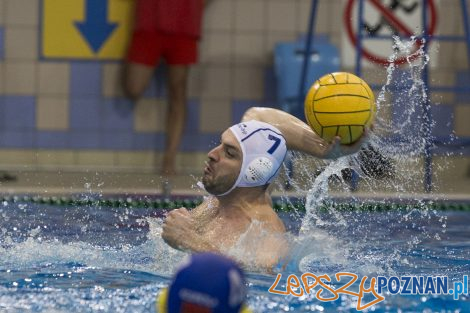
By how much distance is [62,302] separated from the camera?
2.70m

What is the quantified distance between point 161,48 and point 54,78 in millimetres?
877

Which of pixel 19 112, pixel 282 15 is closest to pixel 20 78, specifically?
pixel 19 112

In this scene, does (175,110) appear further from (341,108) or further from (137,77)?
(341,108)

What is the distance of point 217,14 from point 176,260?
4342 mm

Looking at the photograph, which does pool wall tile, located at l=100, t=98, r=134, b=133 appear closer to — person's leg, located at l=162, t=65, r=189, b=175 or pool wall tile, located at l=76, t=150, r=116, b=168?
pool wall tile, located at l=76, t=150, r=116, b=168

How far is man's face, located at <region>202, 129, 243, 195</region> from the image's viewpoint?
126 inches

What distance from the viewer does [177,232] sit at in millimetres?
3020

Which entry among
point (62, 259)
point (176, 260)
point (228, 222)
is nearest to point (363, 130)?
point (228, 222)

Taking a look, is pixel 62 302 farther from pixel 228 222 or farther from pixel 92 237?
pixel 92 237

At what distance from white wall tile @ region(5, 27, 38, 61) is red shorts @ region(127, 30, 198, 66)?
764 mm

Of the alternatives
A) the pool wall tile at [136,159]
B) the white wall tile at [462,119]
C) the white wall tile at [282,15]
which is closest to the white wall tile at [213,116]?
the pool wall tile at [136,159]

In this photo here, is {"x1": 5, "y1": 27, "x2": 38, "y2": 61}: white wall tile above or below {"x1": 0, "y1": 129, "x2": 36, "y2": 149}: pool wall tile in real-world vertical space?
above

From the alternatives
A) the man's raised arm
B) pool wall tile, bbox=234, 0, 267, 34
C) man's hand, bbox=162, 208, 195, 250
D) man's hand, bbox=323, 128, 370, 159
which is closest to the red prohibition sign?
pool wall tile, bbox=234, 0, 267, 34

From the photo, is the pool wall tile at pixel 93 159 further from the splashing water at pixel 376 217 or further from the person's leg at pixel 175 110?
the splashing water at pixel 376 217
